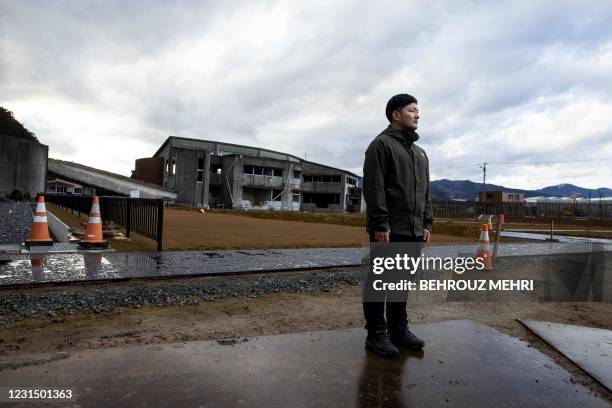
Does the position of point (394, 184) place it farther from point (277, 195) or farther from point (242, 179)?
point (277, 195)

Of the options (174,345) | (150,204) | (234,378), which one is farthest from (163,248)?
(234,378)

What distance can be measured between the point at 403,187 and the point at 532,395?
1455mm

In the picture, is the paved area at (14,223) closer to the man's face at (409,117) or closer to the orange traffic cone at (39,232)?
the orange traffic cone at (39,232)

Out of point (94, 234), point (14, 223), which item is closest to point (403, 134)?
point (94, 234)


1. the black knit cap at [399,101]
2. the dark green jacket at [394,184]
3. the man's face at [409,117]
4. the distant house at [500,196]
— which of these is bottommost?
the dark green jacket at [394,184]

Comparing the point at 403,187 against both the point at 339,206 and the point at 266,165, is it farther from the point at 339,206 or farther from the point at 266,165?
the point at 339,206

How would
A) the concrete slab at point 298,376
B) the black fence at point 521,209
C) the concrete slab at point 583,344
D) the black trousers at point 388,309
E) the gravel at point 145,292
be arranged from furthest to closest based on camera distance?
1. the black fence at point 521,209
2. the gravel at point 145,292
3. the black trousers at point 388,309
4. the concrete slab at point 583,344
5. the concrete slab at point 298,376

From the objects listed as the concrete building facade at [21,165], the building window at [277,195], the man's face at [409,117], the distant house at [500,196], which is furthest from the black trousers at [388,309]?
the distant house at [500,196]

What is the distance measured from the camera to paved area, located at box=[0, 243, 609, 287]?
15.7 ft

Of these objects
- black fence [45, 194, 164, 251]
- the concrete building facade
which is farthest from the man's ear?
the concrete building facade

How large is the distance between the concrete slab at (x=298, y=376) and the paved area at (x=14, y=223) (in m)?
6.29

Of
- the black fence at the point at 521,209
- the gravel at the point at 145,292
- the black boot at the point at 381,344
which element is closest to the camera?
the black boot at the point at 381,344

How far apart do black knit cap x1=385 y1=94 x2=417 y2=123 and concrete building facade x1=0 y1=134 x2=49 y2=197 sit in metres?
17.1

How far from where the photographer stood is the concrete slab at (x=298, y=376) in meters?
1.97
